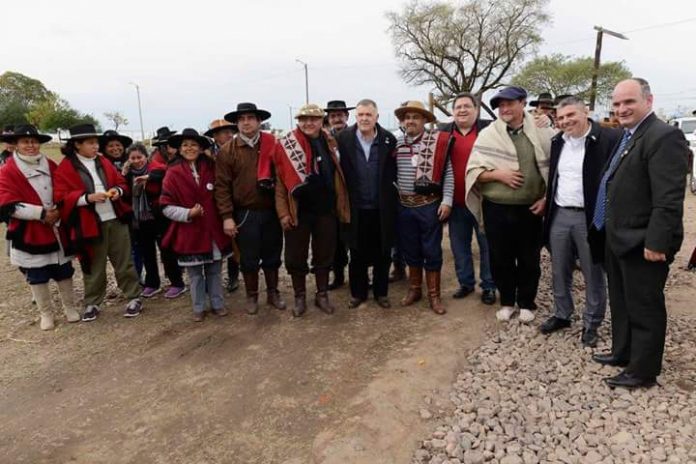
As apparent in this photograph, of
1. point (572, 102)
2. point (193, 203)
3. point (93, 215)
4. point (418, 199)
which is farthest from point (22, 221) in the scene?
point (572, 102)

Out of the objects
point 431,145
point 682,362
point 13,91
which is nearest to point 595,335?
point 682,362

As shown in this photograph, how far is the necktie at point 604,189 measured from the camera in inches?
118

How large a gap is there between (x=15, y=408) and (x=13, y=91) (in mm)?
69687

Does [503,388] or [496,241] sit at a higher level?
[496,241]

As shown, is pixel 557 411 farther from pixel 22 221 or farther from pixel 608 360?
pixel 22 221

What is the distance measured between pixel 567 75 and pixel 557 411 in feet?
118

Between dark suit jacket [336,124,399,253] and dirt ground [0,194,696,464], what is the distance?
2.74ft

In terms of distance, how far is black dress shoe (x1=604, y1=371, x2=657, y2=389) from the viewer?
301 centimetres

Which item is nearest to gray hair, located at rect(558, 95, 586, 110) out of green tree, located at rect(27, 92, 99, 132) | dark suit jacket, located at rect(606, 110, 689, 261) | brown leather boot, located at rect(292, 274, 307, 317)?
dark suit jacket, located at rect(606, 110, 689, 261)

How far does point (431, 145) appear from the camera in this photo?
418 centimetres

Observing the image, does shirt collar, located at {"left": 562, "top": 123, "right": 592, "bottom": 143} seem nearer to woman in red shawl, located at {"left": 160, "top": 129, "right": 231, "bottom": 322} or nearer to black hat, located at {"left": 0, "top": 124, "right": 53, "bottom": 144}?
woman in red shawl, located at {"left": 160, "top": 129, "right": 231, "bottom": 322}

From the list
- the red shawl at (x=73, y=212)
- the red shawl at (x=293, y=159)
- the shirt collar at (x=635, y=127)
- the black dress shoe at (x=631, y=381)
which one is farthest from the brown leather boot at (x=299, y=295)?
the shirt collar at (x=635, y=127)

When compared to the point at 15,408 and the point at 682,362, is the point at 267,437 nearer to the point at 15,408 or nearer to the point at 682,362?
the point at 15,408

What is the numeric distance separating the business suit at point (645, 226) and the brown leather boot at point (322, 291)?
2.49 metres
